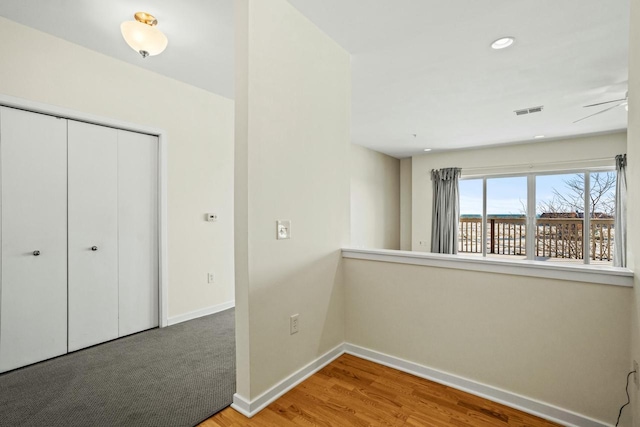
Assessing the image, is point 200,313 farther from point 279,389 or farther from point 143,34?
point 143,34

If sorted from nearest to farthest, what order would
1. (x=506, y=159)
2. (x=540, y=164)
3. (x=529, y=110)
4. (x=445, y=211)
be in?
1. (x=529, y=110)
2. (x=540, y=164)
3. (x=506, y=159)
4. (x=445, y=211)

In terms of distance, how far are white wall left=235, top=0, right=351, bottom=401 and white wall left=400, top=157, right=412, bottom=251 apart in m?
4.95

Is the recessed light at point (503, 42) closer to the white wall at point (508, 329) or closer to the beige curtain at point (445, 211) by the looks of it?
the white wall at point (508, 329)

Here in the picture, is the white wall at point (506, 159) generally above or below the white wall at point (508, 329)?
above

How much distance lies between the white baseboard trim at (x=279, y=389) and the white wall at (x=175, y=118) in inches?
67.3

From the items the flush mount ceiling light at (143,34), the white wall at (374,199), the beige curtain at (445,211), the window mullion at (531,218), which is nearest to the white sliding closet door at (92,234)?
the flush mount ceiling light at (143,34)

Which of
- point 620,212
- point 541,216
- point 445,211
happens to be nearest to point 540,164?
point 541,216

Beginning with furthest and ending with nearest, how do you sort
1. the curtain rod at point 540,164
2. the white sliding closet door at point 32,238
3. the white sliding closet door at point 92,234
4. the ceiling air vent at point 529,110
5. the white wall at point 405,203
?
the white wall at point 405,203 < the curtain rod at point 540,164 < the ceiling air vent at point 529,110 < the white sliding closet door at point 92,234 < the white sliding closet door at point 32,238

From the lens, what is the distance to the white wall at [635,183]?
53.6 inches

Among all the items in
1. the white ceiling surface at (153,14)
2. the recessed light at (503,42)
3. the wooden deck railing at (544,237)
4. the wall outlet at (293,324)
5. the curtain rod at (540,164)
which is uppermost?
the white ceiling surface at (153,14)

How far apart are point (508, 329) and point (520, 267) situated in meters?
0.37

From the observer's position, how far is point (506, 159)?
570cm

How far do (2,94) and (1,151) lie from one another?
1.29 feet

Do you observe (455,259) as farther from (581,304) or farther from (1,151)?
(1,151)
